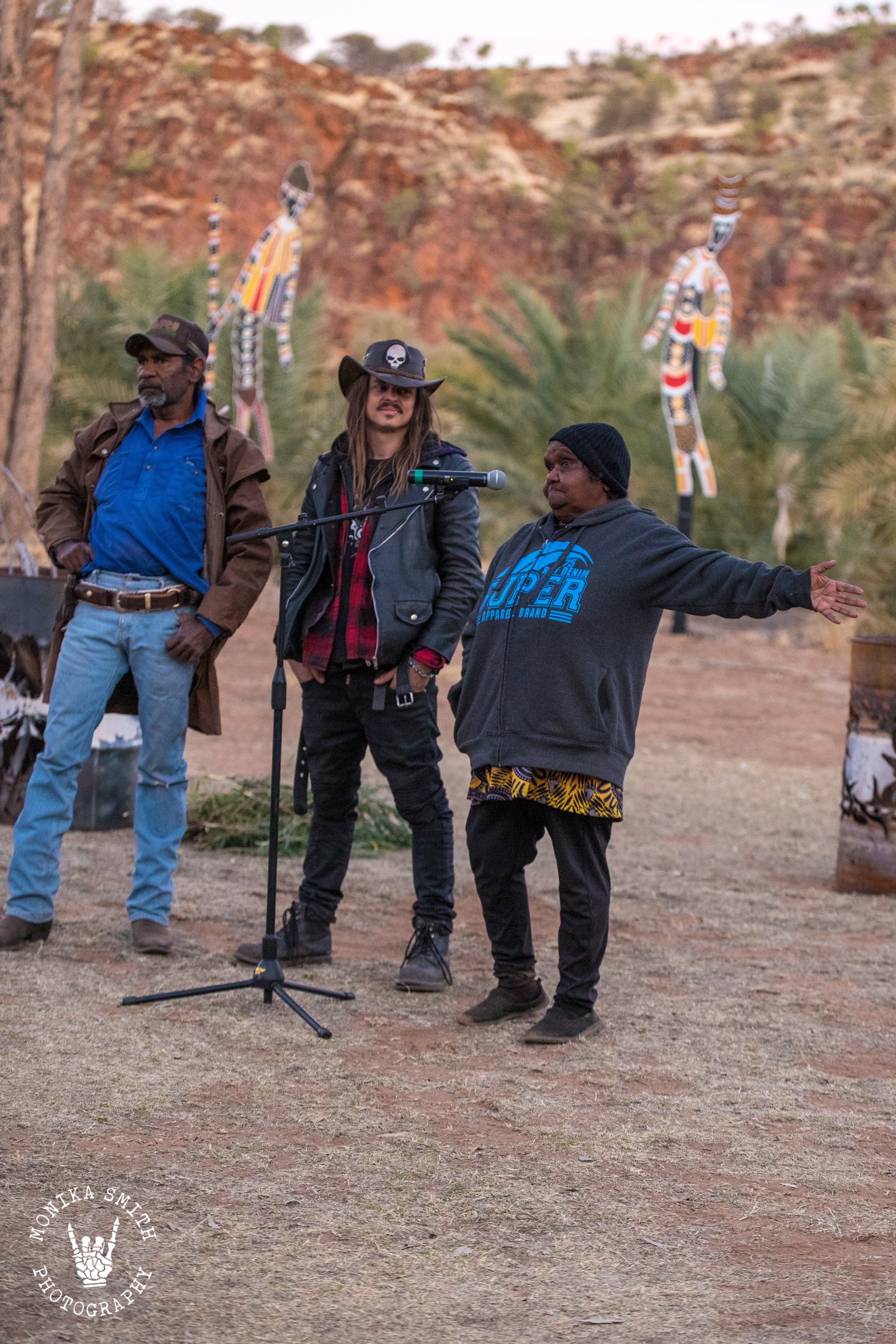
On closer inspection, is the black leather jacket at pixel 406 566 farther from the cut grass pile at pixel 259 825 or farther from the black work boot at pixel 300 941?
the cut grass pile at pixel 259 825

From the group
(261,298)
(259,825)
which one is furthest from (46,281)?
(259,825)

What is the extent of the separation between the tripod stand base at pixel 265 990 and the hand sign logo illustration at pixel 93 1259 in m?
1.55

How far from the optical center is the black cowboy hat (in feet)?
16.1

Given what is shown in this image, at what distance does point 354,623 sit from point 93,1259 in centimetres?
241

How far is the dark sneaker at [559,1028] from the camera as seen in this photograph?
4512 mm

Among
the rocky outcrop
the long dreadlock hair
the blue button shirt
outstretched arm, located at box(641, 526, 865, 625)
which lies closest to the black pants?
outstretched arm, located at box(641, 526, 865, 625)

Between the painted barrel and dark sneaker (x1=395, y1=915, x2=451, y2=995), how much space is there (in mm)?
2602

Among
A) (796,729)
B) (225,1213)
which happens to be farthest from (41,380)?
(225,1213)

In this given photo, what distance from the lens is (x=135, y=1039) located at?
170 inches

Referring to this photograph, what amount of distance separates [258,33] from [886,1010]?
44614mm

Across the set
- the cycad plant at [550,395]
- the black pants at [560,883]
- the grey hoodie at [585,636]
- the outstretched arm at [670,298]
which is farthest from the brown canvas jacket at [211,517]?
the cycad plant at [550,395]

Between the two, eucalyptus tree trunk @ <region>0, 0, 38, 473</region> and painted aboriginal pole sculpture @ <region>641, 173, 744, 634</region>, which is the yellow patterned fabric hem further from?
painted aboriginal pole sculpture @ <region>641, 173, 744, 634</region>

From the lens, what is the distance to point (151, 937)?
5227 mm

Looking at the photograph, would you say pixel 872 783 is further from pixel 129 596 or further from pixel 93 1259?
pixel 93 1259
